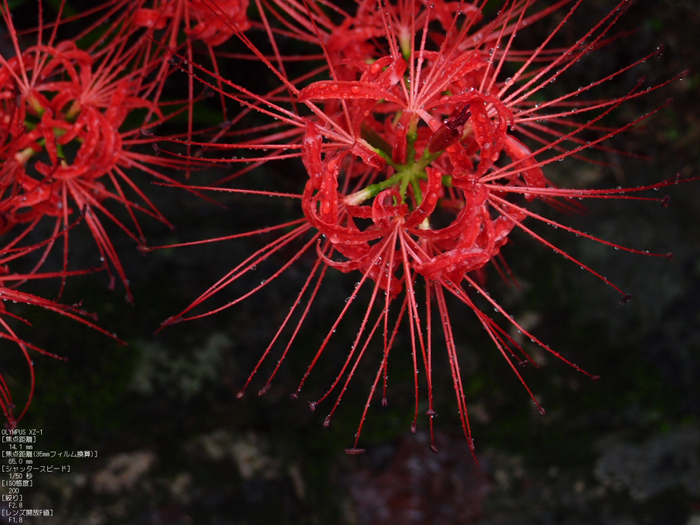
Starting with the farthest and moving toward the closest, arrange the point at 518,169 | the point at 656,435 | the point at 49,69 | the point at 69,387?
the point at 656,435 → the point at 69,387 → the point at 49,69 → the point at 518,169

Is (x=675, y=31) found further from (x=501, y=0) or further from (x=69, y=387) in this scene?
(x=69, y=387)

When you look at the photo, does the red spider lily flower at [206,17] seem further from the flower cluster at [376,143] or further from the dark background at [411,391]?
the dark background at [411,391]

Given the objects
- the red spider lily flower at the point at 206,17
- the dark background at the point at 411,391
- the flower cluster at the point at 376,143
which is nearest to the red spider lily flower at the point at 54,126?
the flower cluster at the point at 376,143

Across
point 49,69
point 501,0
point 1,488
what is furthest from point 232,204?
point 1,488

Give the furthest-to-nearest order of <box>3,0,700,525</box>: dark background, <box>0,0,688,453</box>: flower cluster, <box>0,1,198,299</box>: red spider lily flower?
<box>3,0,700,525</box>: dark background < <box>0,1,198,299</box>: red spider lily flower < <box>0,0,688,453</box>: flower cluster

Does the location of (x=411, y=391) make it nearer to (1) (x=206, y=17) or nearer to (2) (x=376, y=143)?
(2) (x=376, y=143)

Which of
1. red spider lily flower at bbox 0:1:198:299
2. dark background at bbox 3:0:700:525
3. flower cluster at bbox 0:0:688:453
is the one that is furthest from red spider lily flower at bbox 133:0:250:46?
dark background at bbox 3:0:700:525

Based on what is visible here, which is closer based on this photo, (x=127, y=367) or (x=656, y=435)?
(x=127, y=367)

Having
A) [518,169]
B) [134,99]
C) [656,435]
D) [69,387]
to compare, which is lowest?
[656,435]

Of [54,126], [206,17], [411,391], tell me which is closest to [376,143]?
[206,17]

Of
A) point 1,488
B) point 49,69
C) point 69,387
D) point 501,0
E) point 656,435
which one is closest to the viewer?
point 49,69

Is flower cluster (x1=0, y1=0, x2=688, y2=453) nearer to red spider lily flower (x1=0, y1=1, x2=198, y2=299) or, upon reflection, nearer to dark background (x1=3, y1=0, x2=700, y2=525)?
red spider lily flower (x1=0, y1=1, x2=198, y2=299)
